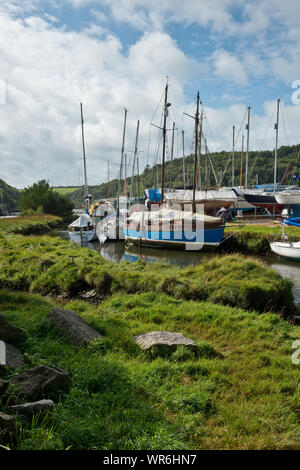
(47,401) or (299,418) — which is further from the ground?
(47,401)

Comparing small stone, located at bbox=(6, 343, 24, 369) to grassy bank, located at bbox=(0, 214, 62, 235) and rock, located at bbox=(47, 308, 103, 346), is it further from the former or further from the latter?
grassy bank, located at bbox=(0, 214, 62, 235)

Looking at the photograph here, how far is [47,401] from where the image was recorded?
11.9 ft

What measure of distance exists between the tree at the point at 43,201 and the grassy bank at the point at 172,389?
2282 inches

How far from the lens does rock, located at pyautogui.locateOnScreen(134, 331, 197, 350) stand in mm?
5883

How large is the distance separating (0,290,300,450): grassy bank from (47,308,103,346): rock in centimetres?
19

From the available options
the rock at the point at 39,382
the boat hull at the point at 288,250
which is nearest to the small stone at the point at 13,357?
the rock at the point at 39,382

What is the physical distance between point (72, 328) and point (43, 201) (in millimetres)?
61318

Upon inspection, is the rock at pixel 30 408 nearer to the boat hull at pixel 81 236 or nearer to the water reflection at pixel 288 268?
the water reflection at pixel 288 268

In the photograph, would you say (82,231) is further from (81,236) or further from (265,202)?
(265,202)

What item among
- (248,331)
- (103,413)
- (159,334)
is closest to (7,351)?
(103,413)

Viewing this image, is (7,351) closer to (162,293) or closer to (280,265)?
(162,293)
